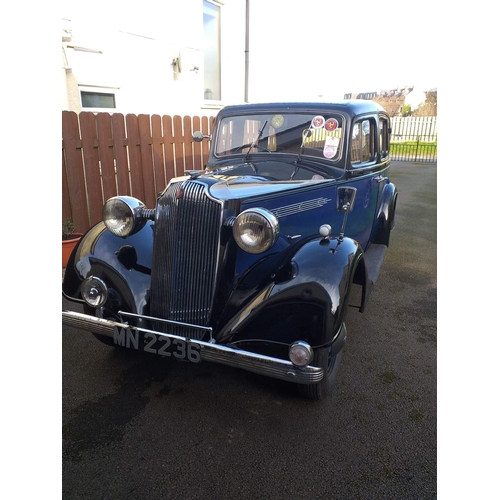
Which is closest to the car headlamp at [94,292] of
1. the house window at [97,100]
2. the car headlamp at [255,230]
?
the car headlamp at [255,230]

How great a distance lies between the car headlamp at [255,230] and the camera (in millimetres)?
2066

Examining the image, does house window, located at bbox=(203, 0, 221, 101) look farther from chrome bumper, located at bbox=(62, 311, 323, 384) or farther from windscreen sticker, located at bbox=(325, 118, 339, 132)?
chrome bumper, located at bbox=(62, 311, 323, 384)

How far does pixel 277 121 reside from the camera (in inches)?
133

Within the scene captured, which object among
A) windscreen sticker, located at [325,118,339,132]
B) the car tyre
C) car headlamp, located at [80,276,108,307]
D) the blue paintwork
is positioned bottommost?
the car tyre

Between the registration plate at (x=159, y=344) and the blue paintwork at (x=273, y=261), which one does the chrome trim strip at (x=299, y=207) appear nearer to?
the blue paintwork at (x=273, y=261)

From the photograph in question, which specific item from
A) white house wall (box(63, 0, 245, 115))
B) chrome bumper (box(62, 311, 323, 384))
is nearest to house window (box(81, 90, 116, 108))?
white house wall (box(63, 0, 245, 115))

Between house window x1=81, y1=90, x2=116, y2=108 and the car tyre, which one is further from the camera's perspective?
house window x1=81, y1=90, x2=116, y2=108

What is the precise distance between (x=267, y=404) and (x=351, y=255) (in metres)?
1.08

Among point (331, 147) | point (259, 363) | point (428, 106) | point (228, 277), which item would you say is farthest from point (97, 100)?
point (428, 106)

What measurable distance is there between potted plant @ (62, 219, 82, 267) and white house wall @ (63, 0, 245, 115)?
1.93m

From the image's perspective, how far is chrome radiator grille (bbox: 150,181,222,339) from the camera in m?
2.20

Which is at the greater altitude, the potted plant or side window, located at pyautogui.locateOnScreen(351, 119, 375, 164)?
side window, located at pyautogui.locateOnScreen(351, 119, 375, 164)

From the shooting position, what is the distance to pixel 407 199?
9.23 metres

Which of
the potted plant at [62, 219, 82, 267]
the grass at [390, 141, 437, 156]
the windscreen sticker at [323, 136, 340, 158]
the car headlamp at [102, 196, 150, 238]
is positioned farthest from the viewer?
the grass at [390, 141, 437, 156]
